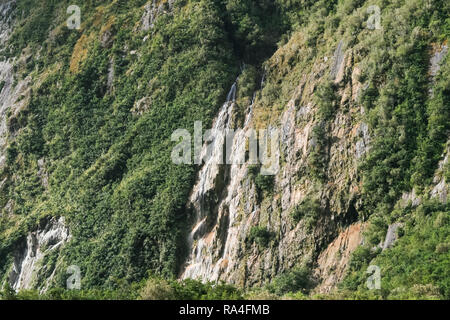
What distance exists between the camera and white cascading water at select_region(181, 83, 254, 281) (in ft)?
238

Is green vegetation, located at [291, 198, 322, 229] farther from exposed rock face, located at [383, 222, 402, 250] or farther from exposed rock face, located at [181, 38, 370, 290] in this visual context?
exposed rock face, located at [383, 222, 402, 250]

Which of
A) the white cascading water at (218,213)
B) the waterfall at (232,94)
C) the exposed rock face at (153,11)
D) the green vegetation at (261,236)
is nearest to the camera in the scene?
the green vegetation at (261,236)

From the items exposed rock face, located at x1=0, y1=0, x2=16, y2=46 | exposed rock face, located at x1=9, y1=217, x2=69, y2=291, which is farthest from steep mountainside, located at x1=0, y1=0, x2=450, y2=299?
exposed rock face, located at x1=0, y1=0, x2=16, y2=46

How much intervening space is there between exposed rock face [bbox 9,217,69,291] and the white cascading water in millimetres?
15062

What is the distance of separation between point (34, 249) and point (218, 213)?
21733 millimetres

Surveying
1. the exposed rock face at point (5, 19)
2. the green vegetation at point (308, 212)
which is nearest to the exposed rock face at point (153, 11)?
the exposed rock face at point (5, 19)

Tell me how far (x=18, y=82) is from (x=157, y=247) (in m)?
37.7

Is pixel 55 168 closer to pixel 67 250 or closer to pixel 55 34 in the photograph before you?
pixel 67 250

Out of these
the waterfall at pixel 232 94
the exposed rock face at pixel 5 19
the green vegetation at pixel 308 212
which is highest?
the exposed rock face at pixel 5 19

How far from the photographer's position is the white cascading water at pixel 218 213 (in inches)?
2857

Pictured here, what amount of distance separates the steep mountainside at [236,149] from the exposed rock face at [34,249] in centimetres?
21

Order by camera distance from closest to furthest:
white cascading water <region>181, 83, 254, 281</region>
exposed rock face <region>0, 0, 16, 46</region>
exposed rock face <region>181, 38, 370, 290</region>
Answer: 1. exposed rock face <region>181, 38, 370, 290</region>
2. white cascading water <region>181, 83, 254, 281</region>
3. exposed rock face <region>0, 0, 16, 46</region>

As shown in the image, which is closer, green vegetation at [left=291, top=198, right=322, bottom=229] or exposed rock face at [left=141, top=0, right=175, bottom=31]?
green vegetation at [left=291, top=198, right=322, bottom=229]

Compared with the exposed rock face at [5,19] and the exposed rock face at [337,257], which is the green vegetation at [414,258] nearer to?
the exposed rock face at [337,257]
